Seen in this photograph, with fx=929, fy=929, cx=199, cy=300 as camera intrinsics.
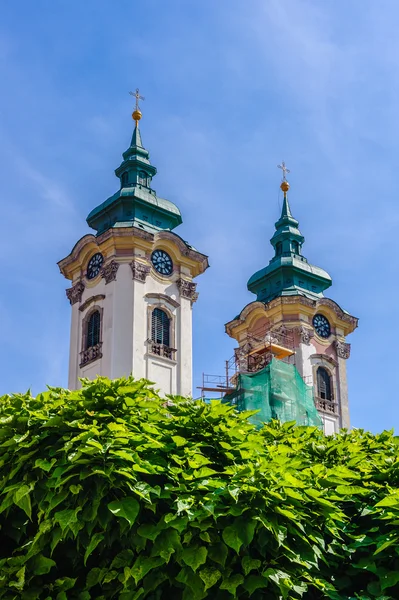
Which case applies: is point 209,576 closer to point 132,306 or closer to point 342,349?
point 132,306

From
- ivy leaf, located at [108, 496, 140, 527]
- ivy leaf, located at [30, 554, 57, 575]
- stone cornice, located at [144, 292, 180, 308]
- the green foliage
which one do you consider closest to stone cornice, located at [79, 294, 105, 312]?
stone cornice, located at [144, 292, 180, 308]

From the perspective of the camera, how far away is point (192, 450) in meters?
10.0

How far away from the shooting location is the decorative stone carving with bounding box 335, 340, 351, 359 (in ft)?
136

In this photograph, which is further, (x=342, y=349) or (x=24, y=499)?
(x=342, y=349)

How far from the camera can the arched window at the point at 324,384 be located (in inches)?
1592

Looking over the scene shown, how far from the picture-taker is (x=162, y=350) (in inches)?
1355

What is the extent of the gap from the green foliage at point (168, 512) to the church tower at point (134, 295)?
22.5 metres

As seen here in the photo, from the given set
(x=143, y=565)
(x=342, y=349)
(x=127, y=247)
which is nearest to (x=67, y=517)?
(x=143, y=565)

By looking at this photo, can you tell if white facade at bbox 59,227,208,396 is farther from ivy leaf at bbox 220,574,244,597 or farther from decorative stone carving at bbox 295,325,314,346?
ivy leaf at bbox 220,574,244,597

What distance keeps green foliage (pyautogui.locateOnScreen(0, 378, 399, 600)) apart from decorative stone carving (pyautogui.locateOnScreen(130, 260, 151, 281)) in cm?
2418

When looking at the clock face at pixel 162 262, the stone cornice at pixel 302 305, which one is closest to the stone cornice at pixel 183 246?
the clock face at pixel 162 262

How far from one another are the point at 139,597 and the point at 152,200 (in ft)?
97.3

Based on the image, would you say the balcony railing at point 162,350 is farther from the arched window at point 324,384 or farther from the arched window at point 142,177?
the arched window at point 142,177

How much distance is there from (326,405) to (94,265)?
1184 cm
